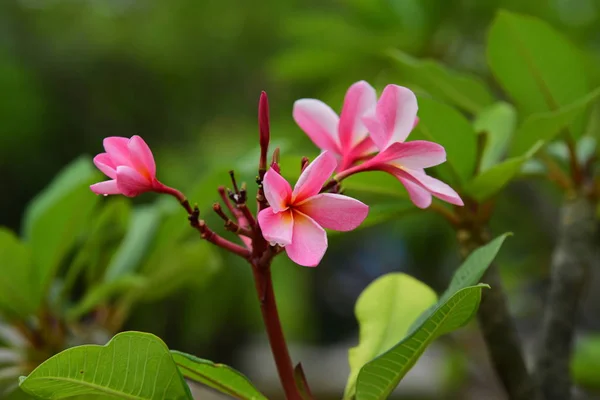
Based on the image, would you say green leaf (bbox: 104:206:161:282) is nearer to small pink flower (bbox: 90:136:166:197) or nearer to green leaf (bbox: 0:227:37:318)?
green leaf (bbox: 0:227:37:318)

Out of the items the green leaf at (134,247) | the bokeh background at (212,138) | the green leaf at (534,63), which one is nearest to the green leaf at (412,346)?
the green leaf at (534,63)

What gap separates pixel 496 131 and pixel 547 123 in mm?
52

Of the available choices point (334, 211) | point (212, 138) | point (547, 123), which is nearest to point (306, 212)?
point (334, 211)

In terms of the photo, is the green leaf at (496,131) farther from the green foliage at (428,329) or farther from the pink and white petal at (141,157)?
the pink and white petal at (141,157)

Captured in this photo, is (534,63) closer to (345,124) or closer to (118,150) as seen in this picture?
(345,124)

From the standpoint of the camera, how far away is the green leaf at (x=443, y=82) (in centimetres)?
53

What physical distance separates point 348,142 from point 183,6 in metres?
2.53

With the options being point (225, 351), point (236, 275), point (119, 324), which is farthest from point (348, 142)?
point (225, 351)

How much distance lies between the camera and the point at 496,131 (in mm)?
482

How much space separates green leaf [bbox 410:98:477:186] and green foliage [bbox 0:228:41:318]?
36cm

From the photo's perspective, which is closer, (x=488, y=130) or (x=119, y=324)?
(x=488, y=130)

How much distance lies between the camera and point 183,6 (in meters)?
2.71

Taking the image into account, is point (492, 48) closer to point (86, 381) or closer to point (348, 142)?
point (348, 142)

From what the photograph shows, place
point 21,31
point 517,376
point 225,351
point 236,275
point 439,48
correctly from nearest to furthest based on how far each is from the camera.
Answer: point 517,376
point 439,48
point 236,275
point 225,351
point 21,31
